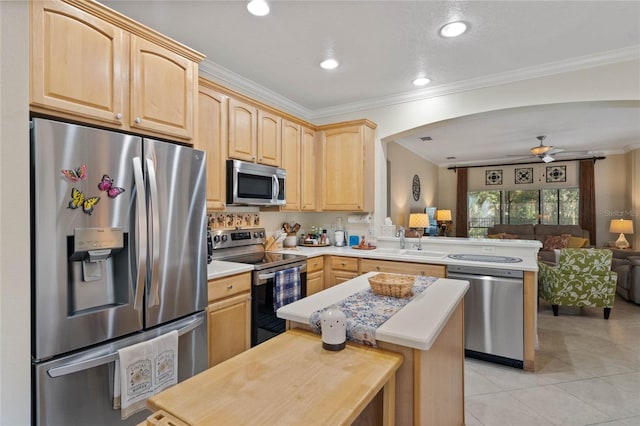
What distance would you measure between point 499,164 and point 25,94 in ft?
29.8

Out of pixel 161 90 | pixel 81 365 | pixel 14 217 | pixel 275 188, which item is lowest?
pixel 81 365

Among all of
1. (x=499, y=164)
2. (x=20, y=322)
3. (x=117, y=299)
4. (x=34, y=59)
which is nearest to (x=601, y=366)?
(x=117, y=299)

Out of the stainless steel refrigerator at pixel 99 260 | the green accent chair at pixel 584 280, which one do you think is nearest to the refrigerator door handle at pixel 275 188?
the stainless steel refrigerator at pixel 99 260

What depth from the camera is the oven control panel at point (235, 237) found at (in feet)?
9.55

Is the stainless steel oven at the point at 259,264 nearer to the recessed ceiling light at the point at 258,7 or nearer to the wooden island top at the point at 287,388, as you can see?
the wooden island top at the point at 287,388

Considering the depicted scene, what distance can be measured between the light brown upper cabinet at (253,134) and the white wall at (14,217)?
1659 millimetres

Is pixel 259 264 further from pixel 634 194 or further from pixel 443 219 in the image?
pixel 634 194

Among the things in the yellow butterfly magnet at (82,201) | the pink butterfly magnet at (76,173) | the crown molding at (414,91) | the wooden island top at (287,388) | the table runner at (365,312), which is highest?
the crown molding at (414,91)

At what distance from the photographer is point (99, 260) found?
5.00 feet

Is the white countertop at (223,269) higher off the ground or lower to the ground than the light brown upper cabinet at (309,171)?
lower

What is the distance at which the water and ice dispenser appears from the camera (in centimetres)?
144

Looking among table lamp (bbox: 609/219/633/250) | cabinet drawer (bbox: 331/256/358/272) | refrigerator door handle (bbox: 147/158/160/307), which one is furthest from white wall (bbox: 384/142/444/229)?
refrigerator door handle (bbox: 147/158/160/307)

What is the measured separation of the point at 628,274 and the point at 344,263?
14.6 ft

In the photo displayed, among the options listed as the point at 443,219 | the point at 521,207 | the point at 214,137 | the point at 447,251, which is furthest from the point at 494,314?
the point at 521,207
